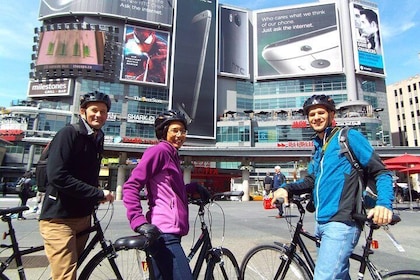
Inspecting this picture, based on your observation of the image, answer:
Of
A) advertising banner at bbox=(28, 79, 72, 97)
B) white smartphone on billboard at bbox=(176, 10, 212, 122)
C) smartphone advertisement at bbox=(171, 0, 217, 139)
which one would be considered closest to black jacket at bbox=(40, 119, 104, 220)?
smartphone advertisement at bbox=(171, 0, 217, 139)

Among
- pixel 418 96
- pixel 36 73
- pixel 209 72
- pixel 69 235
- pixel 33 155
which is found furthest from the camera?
pixel 418 96

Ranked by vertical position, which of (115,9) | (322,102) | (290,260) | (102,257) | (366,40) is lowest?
(290,260)

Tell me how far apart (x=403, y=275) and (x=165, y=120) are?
7.51ft

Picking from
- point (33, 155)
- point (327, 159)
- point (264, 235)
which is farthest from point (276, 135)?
point (327, 159)

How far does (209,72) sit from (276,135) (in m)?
20.8

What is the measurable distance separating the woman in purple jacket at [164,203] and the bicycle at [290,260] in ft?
3.97

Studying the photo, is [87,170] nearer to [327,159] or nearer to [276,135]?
[327,159]

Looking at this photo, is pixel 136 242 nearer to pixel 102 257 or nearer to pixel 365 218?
pixel 102 257

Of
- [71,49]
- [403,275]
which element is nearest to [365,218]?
[403,275]

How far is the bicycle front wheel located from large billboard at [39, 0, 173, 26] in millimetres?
69619

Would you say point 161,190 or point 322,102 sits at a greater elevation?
point 322,102

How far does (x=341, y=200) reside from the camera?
2393mm

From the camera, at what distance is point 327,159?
Answer: 2551 millimetres

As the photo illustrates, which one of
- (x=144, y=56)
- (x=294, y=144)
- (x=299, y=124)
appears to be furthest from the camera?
(x=144, y=56)
